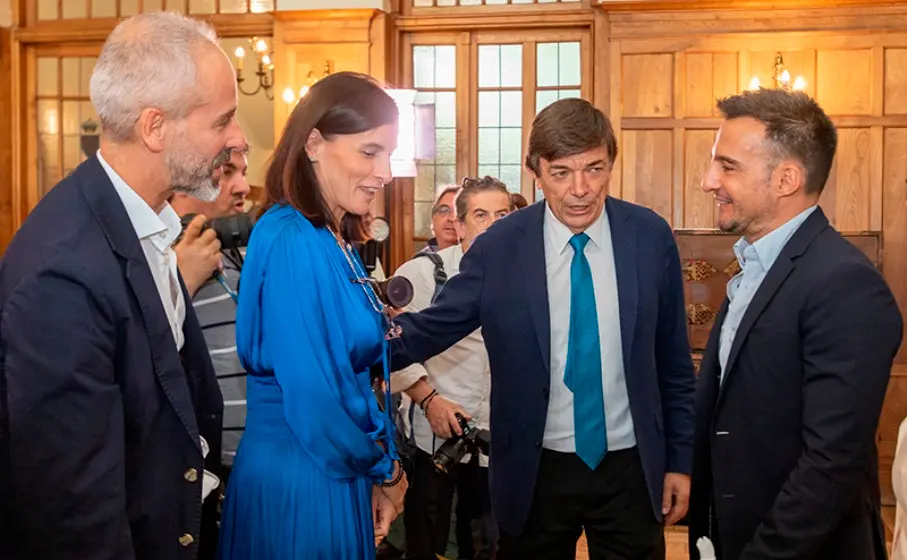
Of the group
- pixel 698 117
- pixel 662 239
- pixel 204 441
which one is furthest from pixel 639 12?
pixel 204 441

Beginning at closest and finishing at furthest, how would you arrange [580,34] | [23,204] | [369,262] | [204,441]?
[204,441] < [369,262] < [580,34] < [23,204]

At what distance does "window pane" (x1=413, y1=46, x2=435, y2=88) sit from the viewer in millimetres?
7598

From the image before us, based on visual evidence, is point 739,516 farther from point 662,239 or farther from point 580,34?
point 580,34

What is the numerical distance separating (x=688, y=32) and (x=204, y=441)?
5948mm

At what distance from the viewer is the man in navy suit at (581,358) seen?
232 cm

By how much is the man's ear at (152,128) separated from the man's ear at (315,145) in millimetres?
415

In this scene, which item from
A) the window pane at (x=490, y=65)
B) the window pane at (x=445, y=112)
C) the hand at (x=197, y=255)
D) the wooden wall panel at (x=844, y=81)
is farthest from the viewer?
the window pane at (x=445, y=112)

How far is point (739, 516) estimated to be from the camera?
2.02 meters

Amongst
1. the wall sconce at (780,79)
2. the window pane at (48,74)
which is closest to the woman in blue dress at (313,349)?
the wall sconce at (780,79)

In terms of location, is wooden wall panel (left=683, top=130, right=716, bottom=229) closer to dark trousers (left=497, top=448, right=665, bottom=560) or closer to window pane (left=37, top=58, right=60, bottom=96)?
dark trousers (left=497, top=448, right=665, bottom=560)

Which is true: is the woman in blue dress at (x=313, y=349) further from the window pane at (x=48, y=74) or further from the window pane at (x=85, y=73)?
the window pane at (x=48, y=74)

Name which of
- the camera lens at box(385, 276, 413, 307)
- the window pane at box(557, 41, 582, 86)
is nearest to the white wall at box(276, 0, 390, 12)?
the window pane at box(557, 41, 582, 86)

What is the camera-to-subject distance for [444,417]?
2.90 m

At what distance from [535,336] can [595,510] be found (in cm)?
48
